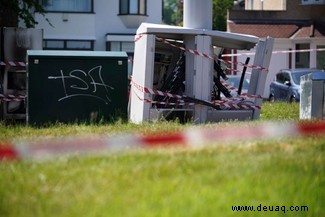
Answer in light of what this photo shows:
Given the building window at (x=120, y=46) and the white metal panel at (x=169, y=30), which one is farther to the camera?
the building window at (x=120, y=46)

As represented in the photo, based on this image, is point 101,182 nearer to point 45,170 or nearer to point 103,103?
point 45,170

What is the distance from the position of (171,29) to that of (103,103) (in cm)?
179

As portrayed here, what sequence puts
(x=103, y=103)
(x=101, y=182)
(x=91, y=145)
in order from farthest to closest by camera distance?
(x=103, y=103), (x=91, y=145), (x=101, y=182)

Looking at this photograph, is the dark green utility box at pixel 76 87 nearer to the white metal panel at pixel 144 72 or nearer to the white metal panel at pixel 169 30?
the white metal panel at pixel 144 72

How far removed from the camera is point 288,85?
2584 cm

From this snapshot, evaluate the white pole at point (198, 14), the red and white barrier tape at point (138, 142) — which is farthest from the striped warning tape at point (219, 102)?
the red and white barrier tape at point (138, 142)

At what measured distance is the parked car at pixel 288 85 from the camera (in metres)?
25.0

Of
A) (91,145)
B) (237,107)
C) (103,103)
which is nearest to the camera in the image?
(91,145)

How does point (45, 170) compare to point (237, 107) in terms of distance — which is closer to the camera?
point (45, 170)

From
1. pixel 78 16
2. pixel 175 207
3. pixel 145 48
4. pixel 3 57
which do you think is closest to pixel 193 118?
pixel 145 48

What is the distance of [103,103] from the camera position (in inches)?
468

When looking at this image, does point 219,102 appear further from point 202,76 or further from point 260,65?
point 260,65

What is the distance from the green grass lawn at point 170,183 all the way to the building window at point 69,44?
96.1 feet

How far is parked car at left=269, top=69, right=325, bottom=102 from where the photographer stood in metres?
25.0
